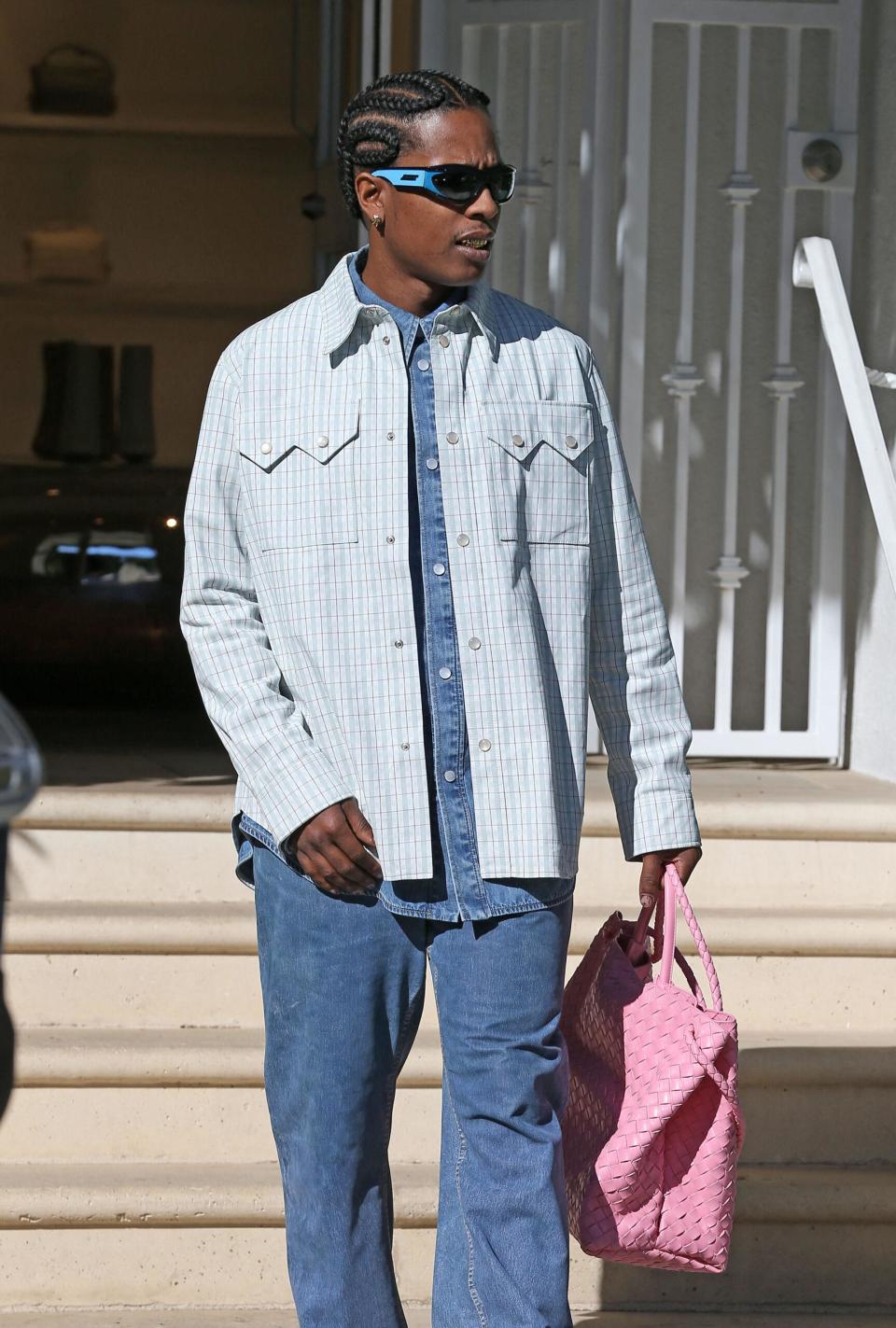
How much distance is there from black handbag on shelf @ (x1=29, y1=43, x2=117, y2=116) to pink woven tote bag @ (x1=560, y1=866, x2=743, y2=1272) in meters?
6.65

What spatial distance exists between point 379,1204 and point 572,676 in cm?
64

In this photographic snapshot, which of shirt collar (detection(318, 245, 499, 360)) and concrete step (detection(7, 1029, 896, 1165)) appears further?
concrete step (detection(7, 1029, 896, 1165))

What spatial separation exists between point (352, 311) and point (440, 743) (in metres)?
0.50

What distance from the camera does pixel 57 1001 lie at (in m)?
3.25

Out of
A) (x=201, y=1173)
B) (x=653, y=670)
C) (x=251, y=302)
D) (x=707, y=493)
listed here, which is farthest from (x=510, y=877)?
(x=251, y=302)

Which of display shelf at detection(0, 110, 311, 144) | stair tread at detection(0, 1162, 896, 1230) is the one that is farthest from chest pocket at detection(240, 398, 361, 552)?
display shelf at detection(0, 110, 311, 144)

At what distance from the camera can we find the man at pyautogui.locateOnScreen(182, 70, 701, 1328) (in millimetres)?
1994

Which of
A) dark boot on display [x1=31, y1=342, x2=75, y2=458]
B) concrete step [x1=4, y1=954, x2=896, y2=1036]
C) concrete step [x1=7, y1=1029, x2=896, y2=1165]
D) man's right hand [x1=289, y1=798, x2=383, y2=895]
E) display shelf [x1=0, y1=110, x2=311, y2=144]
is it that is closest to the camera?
man's right hand [x1=289, y1=798, x2=383, y2=895]

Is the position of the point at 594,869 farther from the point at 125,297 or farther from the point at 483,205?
the point at 125,297

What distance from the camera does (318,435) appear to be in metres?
2.03

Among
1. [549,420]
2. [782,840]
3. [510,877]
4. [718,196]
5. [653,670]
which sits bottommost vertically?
[782,840]

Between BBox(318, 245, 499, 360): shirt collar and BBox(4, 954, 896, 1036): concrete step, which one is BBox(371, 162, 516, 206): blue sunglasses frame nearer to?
BBox(318, 245, 499, 360): shirt collar

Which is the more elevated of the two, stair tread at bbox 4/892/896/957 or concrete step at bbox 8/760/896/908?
concrete step at bbox 8/760/896/908

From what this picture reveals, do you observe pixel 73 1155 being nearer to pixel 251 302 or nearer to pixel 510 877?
pixel 510 877
